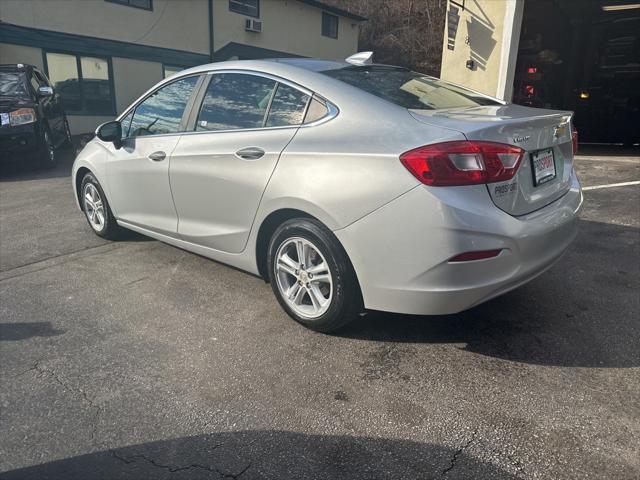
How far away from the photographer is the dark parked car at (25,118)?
8.56 metres

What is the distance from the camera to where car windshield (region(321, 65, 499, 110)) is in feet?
9.86

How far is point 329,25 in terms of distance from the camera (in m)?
25.5

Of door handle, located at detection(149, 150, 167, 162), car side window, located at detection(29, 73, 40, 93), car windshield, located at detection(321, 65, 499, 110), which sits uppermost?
car windshield, located at detection(321, 65, 499, 110)

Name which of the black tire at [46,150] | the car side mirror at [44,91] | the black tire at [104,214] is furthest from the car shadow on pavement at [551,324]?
the car side mirror at [44,91]

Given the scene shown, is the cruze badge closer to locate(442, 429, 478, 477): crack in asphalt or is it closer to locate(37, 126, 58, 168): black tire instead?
locate(442, 429, 478, 477): crack in asphalt

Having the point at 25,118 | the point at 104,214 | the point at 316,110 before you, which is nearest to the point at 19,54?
the point at 25,118

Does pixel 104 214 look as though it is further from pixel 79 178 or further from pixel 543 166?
pixel 543 166

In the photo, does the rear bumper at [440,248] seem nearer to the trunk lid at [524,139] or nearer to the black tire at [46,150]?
the trunk lid at [524,139]

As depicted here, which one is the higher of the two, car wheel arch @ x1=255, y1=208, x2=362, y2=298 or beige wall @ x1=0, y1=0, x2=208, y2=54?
beige wall @ x1=0, y1=0, x2=208, y2=54

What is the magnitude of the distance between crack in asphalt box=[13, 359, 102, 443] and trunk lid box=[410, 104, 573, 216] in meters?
2.21

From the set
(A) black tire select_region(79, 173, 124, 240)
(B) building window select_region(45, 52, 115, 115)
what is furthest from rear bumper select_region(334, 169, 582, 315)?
(B) building window select_region(45, 52, 115, 115)

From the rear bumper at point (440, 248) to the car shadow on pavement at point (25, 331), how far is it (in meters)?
2.00

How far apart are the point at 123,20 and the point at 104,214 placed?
45.7 feet

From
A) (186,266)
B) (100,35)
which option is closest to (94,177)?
(186,266)
